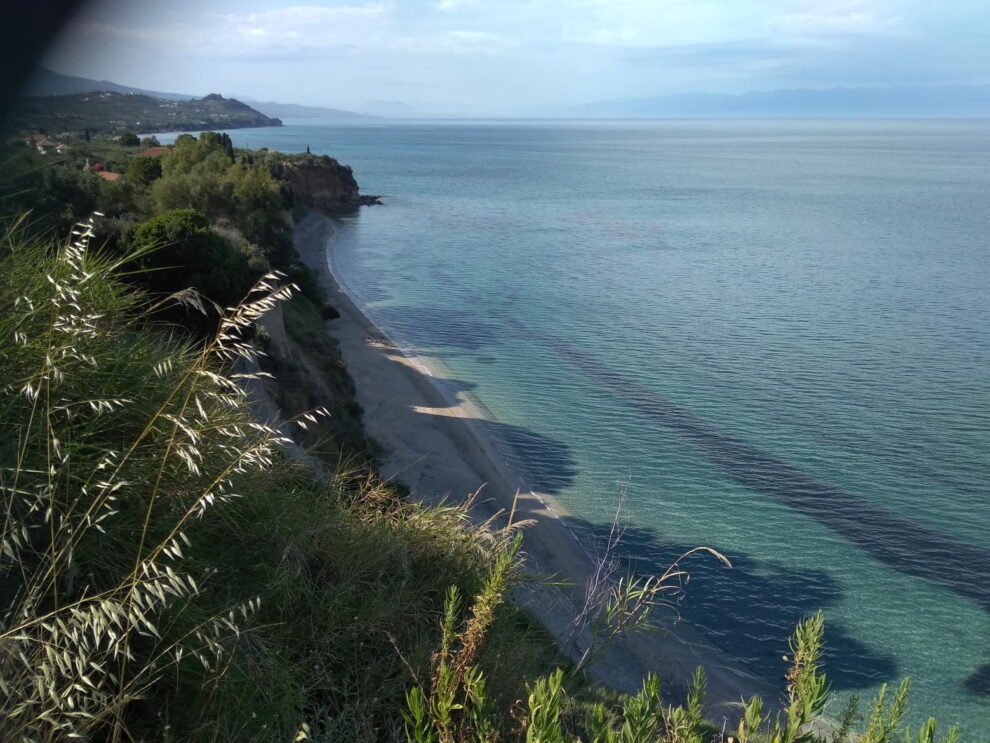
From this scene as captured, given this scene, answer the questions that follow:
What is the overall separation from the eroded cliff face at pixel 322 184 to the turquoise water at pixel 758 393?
560 centimetres

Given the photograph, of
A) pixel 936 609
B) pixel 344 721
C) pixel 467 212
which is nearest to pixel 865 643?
pixel 936 609

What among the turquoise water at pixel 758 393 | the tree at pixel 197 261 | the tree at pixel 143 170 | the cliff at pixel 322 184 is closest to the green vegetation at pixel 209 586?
the tree at pixel 197 261

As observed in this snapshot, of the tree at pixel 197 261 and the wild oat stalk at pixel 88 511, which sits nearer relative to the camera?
the wild oat stalk at pixel 88 511

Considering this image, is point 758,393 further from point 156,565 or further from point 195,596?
point 156,565

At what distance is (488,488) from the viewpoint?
2159cm

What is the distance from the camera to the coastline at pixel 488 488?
1334 cm

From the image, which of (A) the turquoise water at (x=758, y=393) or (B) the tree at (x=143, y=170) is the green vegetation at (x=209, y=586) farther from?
(B) the tree at (x=143, y=170)

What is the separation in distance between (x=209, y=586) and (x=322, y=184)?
266 ft

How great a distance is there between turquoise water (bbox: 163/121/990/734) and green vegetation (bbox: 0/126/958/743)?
487 inches

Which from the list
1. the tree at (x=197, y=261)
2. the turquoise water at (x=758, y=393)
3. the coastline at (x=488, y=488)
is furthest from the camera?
the turquoise water at (x=758, y=393)

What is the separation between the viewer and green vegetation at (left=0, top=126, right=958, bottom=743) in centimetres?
316

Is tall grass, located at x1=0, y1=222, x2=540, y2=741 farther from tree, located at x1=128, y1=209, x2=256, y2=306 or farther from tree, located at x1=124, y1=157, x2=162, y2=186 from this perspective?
tree, located at x1=124, y1=157, x2=162, y2=186

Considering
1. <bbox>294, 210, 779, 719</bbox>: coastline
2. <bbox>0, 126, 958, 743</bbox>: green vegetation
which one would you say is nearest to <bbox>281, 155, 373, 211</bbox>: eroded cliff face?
<bbox>294, 210, 779, 719</bbox>: coastline

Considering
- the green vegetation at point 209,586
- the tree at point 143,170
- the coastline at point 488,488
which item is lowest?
the coastline at point 488,488
